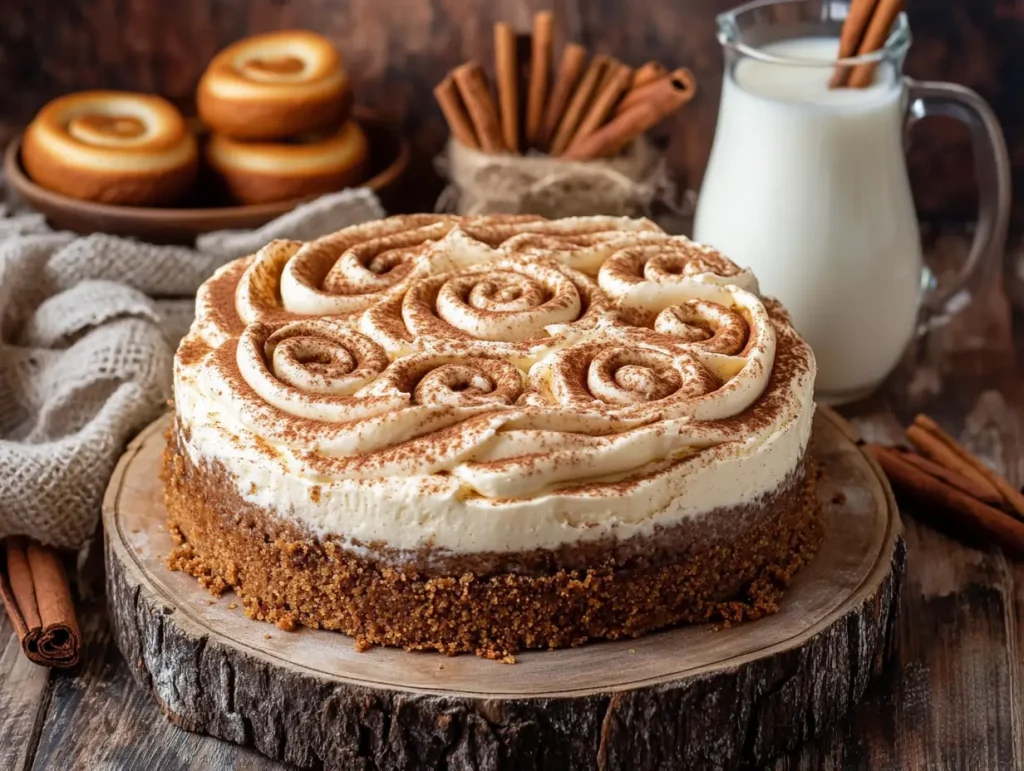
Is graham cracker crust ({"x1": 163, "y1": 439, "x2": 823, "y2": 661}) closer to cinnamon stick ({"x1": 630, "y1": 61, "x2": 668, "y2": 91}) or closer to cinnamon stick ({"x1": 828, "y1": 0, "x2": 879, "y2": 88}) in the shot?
cinnamon stick ({"x1": 828, "y1": 0, "x2": 879, "y2": 88})

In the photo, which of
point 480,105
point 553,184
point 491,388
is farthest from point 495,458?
point 480,105

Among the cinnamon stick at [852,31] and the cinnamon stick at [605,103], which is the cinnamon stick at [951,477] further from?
the cinnamon stick at [605,103]

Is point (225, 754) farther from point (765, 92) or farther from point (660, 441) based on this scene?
point (765, 92)

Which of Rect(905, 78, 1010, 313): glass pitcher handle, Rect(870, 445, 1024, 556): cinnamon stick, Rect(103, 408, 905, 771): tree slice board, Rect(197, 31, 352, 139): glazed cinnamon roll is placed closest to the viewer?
Rect(103, 408, 905, 771): tree slice board

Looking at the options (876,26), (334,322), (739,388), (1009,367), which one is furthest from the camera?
(1009,367)

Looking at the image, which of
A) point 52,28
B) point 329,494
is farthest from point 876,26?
point 52,28

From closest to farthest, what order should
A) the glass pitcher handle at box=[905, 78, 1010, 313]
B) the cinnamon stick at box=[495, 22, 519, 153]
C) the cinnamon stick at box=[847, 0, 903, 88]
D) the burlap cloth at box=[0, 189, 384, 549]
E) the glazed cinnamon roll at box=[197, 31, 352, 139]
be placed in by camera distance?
1. the burlap cloth at box=[0, 189, 384, 549]
2. the cinnamon stick at box=[847, 0, 903, 88]
3. the glass pitcher handle at box=[905, 78, 1010, 313]
4. the glazed cinnamon roll at box=[197, 31, 352, 139]
5. the cinnamon stick at box=[495, 22, 519, 153]

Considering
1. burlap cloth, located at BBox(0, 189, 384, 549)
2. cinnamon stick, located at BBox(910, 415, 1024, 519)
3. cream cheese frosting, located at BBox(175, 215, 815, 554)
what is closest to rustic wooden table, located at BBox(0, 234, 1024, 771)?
cinnamon stick, located at BBox(910, 415, 1024, 519)

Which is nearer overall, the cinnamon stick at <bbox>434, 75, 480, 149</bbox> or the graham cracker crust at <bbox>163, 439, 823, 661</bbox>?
the graham cracker crust at <bbox>163, 439, 823, 661</bbox>
